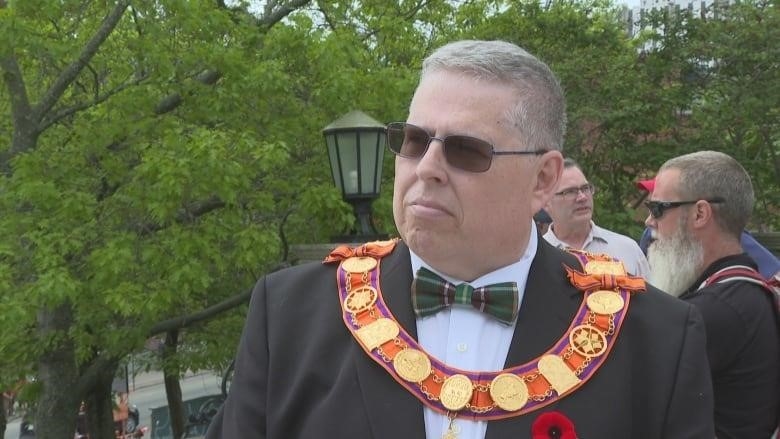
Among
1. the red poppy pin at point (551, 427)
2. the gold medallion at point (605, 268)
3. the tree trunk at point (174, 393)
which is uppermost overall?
the gold medallion at point (605, 268)

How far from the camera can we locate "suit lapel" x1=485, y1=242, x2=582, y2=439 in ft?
5.43

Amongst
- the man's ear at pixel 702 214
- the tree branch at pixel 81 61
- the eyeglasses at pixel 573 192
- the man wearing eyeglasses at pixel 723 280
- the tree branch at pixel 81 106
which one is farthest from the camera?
the tree branch at pixel 81 106

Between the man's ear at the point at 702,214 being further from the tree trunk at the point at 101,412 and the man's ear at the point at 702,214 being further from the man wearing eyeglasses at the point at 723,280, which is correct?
the tree trunk at the point at 101,412

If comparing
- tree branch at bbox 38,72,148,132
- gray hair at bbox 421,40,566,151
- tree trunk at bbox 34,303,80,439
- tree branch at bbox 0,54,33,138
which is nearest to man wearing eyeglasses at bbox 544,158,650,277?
gray hair at bbox 421,40,566,151

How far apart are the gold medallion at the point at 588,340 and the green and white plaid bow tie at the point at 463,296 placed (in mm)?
150

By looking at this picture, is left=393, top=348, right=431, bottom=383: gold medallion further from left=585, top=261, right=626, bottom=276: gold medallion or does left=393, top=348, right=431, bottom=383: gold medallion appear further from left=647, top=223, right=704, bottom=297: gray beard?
left=647, top=223, right=704, bottom=297: gray beard

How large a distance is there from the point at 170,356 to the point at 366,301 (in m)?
13.1

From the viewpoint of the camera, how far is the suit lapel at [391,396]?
1.63m

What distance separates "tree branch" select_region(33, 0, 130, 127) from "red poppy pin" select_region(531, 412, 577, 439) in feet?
25.8

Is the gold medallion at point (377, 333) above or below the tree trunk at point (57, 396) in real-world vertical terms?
above

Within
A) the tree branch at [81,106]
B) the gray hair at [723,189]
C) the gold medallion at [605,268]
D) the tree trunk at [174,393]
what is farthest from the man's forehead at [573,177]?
the tree trunk at [174,393]

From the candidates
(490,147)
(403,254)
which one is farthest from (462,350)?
(490,147)

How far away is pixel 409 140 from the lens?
171cm

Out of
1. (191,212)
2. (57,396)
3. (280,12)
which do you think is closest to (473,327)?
(191,212)
